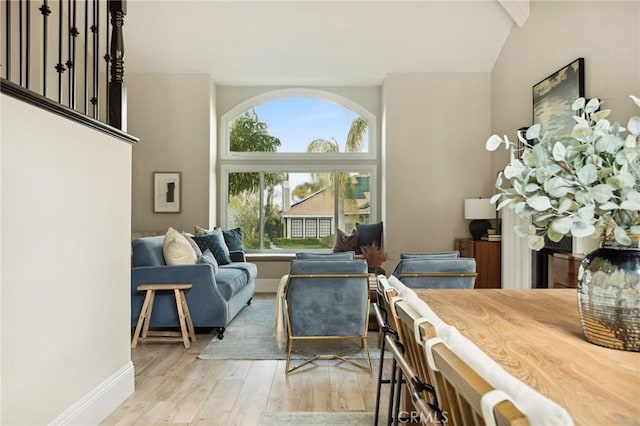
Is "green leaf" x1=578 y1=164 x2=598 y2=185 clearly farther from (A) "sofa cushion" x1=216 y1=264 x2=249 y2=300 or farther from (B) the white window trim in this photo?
(B) the white window trim

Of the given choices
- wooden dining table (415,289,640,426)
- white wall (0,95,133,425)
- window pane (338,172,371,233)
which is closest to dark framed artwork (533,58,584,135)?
window pane (338,172,371,233)

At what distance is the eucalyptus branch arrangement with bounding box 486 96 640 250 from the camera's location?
1.10 metres

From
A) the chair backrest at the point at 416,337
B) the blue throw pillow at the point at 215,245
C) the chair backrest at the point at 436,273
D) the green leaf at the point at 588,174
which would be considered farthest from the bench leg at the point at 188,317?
the green leaf at the point at 588,174

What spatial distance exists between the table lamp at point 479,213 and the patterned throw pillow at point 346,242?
5.31ft

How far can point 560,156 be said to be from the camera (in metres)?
1.17

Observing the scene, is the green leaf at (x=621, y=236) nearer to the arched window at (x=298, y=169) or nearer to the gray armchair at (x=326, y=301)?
the gray armchair at (x=326, y=301)

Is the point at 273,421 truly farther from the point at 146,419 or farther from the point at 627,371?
the point at 627,371

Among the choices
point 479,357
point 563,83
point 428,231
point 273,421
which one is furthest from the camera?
point 428,231

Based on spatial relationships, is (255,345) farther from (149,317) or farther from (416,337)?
(416,337)

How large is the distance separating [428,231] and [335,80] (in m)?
2.72

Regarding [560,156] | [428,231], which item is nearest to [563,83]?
[428,231]

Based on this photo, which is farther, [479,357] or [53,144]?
[53,144]

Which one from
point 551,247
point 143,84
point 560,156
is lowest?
point 551,247

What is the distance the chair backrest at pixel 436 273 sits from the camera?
11.5 ft
